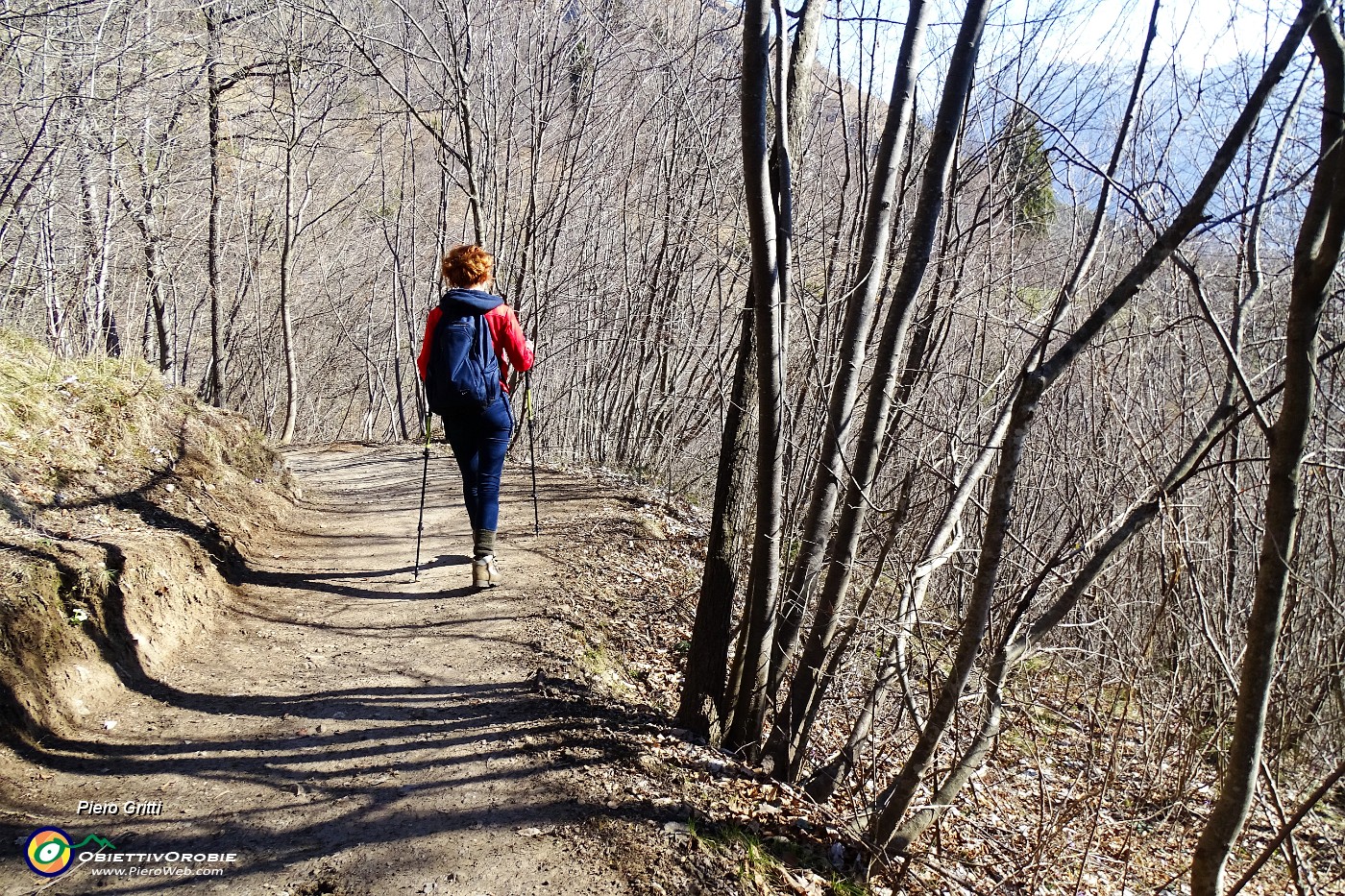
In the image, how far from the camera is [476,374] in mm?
5133

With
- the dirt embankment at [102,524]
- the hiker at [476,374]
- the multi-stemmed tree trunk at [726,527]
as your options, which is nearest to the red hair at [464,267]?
the hiker at [476,374]

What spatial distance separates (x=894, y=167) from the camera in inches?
152

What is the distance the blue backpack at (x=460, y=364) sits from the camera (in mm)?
5074

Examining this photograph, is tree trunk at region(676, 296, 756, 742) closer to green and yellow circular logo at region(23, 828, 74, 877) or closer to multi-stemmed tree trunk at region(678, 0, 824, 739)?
multi-stemmed tree trunk at region(678, 0, 824, 739)

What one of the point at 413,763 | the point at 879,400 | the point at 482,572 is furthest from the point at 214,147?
the point at 879,400

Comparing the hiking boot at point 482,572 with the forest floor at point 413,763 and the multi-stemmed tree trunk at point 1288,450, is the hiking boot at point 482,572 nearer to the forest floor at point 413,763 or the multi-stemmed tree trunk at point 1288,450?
the forest floor at point 413,763

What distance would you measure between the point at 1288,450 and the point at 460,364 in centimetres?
426

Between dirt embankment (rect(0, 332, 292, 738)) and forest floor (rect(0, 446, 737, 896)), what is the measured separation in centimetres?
20

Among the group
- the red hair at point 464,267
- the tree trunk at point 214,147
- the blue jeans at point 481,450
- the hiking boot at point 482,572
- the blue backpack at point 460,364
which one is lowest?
the hiking boot at point 482,572

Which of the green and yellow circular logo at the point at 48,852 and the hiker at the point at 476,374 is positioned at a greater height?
the hiker at the point at 476,374

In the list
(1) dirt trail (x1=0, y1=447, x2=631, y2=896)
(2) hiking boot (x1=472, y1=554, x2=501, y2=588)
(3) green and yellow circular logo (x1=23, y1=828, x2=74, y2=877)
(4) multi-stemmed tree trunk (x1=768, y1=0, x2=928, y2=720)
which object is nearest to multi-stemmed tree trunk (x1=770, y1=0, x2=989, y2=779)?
(4) multi-stemmed tree trunk (x1=768, y1=0, x2=928, y2=720)

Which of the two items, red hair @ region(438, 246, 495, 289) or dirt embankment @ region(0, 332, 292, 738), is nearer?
dirt embankment @ region(0, 332, 292, 738)

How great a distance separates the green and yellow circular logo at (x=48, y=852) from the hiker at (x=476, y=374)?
285 cm

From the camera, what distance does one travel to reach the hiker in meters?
5.09
